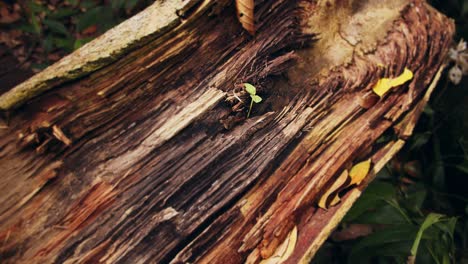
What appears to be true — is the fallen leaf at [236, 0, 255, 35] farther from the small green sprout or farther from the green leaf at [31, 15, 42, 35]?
the green leaf at [31, 15, 42, 35]

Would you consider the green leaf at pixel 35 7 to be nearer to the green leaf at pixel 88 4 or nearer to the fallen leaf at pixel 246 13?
the green leaf at pixel 88 4

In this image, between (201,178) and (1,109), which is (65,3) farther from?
(201,178)

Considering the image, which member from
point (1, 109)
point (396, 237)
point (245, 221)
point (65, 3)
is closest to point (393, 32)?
point (396, 237)

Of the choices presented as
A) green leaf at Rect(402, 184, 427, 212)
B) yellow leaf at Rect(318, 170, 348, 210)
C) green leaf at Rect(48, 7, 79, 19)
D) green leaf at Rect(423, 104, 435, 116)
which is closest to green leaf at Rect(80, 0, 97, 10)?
green leaf at Rect(48, 7, 79, 19)

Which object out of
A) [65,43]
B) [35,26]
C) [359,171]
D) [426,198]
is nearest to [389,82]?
[359,171]

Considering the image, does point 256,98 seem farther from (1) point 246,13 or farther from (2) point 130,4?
(2) point 130,4
